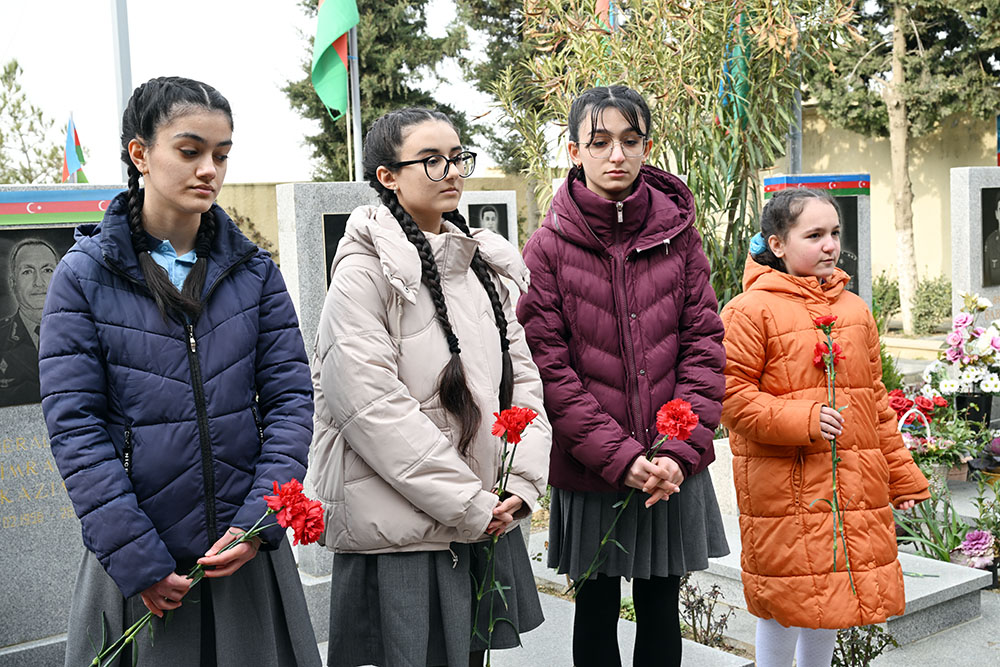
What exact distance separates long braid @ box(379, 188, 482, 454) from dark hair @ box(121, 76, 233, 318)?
504mm

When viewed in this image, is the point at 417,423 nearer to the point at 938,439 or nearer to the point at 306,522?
the point at 306,522

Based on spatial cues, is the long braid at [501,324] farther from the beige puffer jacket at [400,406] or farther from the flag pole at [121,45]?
the flag pole at [121,45]

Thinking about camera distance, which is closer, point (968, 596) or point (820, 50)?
point (968, 596)

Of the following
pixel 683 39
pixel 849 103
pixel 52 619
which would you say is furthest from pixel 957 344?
pixel 849 103

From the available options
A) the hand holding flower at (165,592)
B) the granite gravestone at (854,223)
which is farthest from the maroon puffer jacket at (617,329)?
the granite gravestone at (854,223)

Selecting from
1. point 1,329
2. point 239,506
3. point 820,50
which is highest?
point 820,50

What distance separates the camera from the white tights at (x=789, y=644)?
3.10 meters

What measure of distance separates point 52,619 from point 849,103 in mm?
16721

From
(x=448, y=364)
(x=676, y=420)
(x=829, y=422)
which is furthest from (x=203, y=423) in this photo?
(x=829, y=422)

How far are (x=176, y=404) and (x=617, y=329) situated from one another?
1219mm

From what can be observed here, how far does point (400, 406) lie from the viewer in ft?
7.64

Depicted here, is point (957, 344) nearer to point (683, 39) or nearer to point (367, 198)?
point (683, 39)

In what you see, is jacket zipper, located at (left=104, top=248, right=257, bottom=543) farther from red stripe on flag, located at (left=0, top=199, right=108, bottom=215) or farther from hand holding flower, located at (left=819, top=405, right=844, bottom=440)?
red stripe on flag, located at (left=0, top=199, right=108, bottom=215)

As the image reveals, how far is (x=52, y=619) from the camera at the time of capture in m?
3.82
